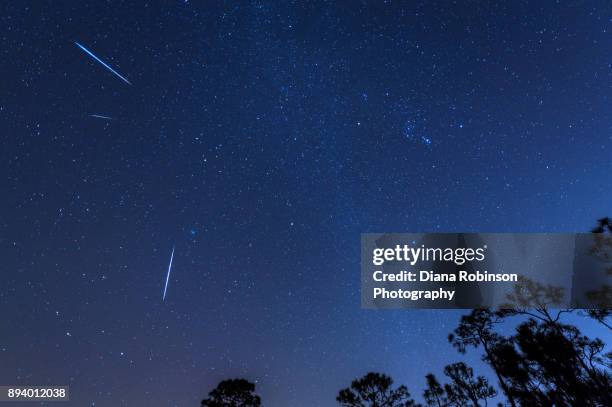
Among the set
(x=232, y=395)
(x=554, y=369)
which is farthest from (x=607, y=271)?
(x=232, y=395)

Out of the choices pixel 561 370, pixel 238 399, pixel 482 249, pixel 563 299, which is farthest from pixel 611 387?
pixel 238 399

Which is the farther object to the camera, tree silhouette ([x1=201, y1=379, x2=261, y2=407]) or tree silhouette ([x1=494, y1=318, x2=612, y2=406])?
tree silhouette ([x1=201, y1=379, x2=261, y2=407])

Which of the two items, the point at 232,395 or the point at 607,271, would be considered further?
the point at 232,395

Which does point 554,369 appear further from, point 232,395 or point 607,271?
point 232,395

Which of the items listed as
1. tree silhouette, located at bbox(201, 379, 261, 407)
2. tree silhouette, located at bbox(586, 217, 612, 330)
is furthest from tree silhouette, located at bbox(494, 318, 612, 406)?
tree silhouette, located at bbox(201, 379, 261, 407)

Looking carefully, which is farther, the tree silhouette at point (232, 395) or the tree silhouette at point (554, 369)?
the tree silhouette at point (232, 395)

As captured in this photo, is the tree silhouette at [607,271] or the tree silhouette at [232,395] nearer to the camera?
the tree silhouette at [607,271]

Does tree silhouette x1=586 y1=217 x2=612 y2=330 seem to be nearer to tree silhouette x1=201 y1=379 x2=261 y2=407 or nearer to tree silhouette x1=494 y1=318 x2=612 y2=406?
tree silhouette x1=494 y1=318 x2=612 y2=406

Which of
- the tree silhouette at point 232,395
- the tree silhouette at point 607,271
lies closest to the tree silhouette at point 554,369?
the tree silhouette at point 607,271

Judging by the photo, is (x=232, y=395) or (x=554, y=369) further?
(x=232, y=395)

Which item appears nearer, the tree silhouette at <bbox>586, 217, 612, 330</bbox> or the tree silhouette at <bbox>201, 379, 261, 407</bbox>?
the tree silhouette at <bbox>586, 217, 612, 330</bbox>

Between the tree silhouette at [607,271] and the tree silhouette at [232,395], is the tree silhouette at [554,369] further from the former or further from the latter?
the tree silhouette at [232,395]
